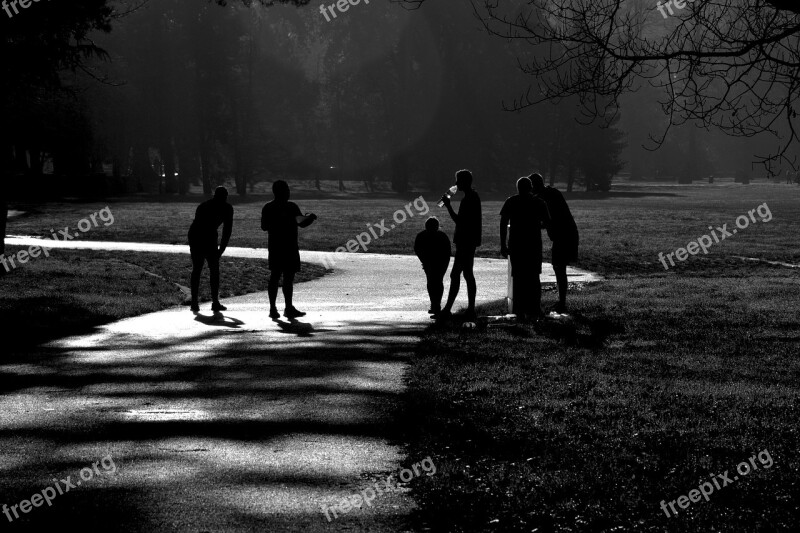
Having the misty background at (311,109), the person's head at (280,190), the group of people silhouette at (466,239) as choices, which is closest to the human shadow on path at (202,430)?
the group of people silhouette at (466,239)

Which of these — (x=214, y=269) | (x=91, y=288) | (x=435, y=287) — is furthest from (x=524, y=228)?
(x=91, y=288)

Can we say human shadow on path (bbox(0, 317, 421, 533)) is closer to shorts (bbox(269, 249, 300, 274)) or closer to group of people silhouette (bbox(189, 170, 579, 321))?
group of people silhouette (bbox(189, 170, 579, 321))

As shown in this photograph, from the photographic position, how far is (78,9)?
1878 centimetres

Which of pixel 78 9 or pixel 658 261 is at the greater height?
pixel 78 9

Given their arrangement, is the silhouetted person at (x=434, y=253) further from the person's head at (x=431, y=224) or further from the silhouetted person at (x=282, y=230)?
the silhouetted person at (x=282, y=230)

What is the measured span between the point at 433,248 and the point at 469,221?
1.01m

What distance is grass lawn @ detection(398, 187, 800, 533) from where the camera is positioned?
564 centimetres

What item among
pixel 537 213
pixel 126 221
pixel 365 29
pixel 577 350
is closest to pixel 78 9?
pixel 537 213

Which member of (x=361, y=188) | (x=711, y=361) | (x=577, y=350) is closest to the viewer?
(x=711, y=361)

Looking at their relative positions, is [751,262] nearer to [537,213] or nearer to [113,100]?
[537,213]

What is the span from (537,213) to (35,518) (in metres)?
9.38

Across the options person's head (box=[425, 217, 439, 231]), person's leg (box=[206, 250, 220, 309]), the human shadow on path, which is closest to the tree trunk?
person's leg (box=[206, 250, 220, 309])

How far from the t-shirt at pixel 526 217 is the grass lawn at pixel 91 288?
17.2ft

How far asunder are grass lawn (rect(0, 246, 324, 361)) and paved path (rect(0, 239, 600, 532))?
809mm
